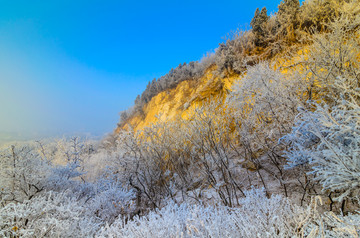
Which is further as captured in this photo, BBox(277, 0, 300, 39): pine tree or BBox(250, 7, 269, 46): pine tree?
BBox(250, 7, 269, 46): pine tree

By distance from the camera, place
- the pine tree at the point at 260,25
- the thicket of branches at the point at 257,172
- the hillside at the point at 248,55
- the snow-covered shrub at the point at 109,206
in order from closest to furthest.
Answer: the thicket of branches at the point at 257,172 < the snow-covered shrub at the point at 109,206 < the hillside at the point at 248,55 < the pine tree at the point at 260,25

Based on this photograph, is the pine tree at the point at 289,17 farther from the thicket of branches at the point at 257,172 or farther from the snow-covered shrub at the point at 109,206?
the snow-covered shrub at the point at 109,206

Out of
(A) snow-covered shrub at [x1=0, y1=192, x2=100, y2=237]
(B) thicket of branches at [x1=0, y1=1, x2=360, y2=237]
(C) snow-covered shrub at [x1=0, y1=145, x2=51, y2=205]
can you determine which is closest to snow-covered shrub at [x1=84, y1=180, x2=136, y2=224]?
(B) thicket of branches at [x1=0, y1=1, x2=360, y2=237]

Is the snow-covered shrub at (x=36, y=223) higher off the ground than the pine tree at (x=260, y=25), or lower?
lower

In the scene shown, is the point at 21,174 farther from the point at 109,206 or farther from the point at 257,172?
the point at 257,172

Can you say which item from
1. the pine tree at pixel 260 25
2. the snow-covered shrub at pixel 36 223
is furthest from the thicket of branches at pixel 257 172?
the pine tree at pixel 260 25

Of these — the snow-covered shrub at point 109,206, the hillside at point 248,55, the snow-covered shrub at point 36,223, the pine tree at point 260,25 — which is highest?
the pine tree at point 260,25

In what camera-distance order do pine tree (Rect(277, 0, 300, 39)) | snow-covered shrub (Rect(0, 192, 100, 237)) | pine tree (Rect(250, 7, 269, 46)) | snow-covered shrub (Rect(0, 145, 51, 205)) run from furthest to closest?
pine tree (Rect(250, 7, 269, 46)) → pine tree (Rect(277, 0, 300, 39)) → snow-covered shrub (Rect(0, 145, 51, 205)) → snow-covered shrub (Rect(0, 192, 100, 237))

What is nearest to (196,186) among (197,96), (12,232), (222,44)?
(12,232)

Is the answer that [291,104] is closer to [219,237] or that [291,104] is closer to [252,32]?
[219,237]

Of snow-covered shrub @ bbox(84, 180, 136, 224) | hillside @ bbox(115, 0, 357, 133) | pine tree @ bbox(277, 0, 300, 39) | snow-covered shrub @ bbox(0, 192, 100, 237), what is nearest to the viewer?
snow-covered shrub @ bbox(0, 192, 100, 237)

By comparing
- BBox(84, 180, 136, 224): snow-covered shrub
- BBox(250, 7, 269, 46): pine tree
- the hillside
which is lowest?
BBox(84, 180, 136, 224): snow-covered shrub

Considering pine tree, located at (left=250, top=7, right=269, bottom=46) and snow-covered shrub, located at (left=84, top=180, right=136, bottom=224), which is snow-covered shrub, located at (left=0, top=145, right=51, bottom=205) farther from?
pine tree, located at (left=250, top=7, right=269, bottom=46)

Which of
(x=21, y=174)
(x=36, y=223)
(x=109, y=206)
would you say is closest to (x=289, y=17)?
(x=109, y=206)
